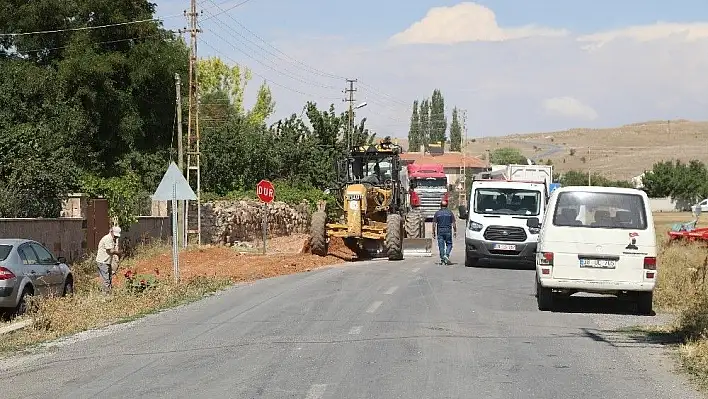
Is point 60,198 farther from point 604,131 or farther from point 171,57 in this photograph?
point 604,131

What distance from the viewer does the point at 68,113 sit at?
43.5 meters

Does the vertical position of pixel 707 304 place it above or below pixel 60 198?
below

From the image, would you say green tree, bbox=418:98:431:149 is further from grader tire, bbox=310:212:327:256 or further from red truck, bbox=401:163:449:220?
grader tire, bbox=310:212:327:256

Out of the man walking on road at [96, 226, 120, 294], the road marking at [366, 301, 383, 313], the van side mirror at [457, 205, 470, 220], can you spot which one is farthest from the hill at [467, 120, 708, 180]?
the road marking at [366, 301, 383, 313]

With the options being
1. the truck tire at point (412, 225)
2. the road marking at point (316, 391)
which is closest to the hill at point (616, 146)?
the truck tire at point (412, 225)

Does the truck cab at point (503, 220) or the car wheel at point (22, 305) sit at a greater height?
the truck cab at point (503, 220)

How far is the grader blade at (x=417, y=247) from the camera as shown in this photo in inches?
1323

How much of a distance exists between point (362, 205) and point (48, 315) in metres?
15.4

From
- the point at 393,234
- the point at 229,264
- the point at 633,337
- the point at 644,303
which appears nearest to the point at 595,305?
the point at 644,303

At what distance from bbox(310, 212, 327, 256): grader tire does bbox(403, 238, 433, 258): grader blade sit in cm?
342

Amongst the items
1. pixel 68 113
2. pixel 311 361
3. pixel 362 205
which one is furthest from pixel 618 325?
pixel 68 113

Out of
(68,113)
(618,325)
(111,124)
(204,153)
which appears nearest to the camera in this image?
(618,325)

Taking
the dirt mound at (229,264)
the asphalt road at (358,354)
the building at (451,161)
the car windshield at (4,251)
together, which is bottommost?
the asphalt road at (358,354)

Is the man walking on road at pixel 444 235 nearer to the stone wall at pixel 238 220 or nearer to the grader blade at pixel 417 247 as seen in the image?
the grader blade at pixel 417 247
